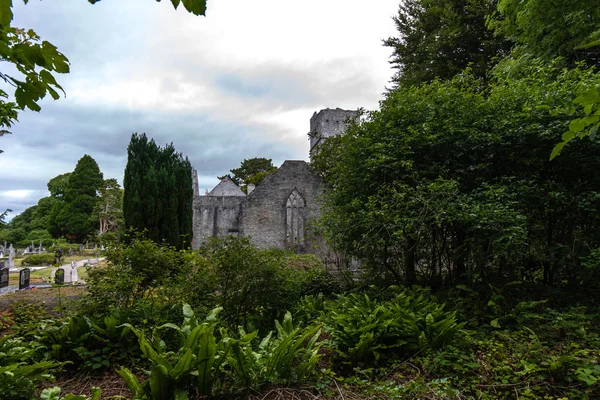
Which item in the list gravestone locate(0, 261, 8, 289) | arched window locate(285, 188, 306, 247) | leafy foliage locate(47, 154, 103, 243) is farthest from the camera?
leafy foliage locate(47, 154, 103, 243)

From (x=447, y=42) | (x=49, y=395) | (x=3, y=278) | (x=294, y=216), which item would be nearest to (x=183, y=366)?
(x=49, y=395)

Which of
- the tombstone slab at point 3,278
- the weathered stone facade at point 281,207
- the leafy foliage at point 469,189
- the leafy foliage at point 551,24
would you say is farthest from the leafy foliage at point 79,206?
the leafy foliage at point 551,24

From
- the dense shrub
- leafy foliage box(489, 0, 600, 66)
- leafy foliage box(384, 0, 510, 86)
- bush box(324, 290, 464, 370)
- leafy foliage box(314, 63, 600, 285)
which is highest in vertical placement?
leafy foliage box(384, 0, 510, 86)

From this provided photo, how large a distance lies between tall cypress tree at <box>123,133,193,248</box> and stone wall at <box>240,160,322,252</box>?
11125mm

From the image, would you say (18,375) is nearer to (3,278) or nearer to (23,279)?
(3,278)

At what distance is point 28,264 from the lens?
22.6 meters

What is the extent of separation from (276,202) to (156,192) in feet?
42.7

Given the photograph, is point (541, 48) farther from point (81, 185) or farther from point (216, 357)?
point (81, 185)

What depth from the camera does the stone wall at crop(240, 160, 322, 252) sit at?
78.1ft

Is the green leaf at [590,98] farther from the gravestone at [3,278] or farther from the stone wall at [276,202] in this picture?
the stone wall at [276,202]

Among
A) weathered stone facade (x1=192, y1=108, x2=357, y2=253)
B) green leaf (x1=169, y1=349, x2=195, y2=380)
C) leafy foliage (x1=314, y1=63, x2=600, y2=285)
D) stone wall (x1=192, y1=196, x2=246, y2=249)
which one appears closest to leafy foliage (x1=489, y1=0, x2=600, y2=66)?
leafy foliage (x1=314, y1=63, x2=600, y2=285)

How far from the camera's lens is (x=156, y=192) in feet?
36.9

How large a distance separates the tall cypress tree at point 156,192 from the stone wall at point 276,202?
11125mm

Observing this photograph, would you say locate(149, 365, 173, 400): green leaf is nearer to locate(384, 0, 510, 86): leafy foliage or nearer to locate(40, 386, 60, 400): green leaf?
locate(40, 386, 60, 400): green leaf
